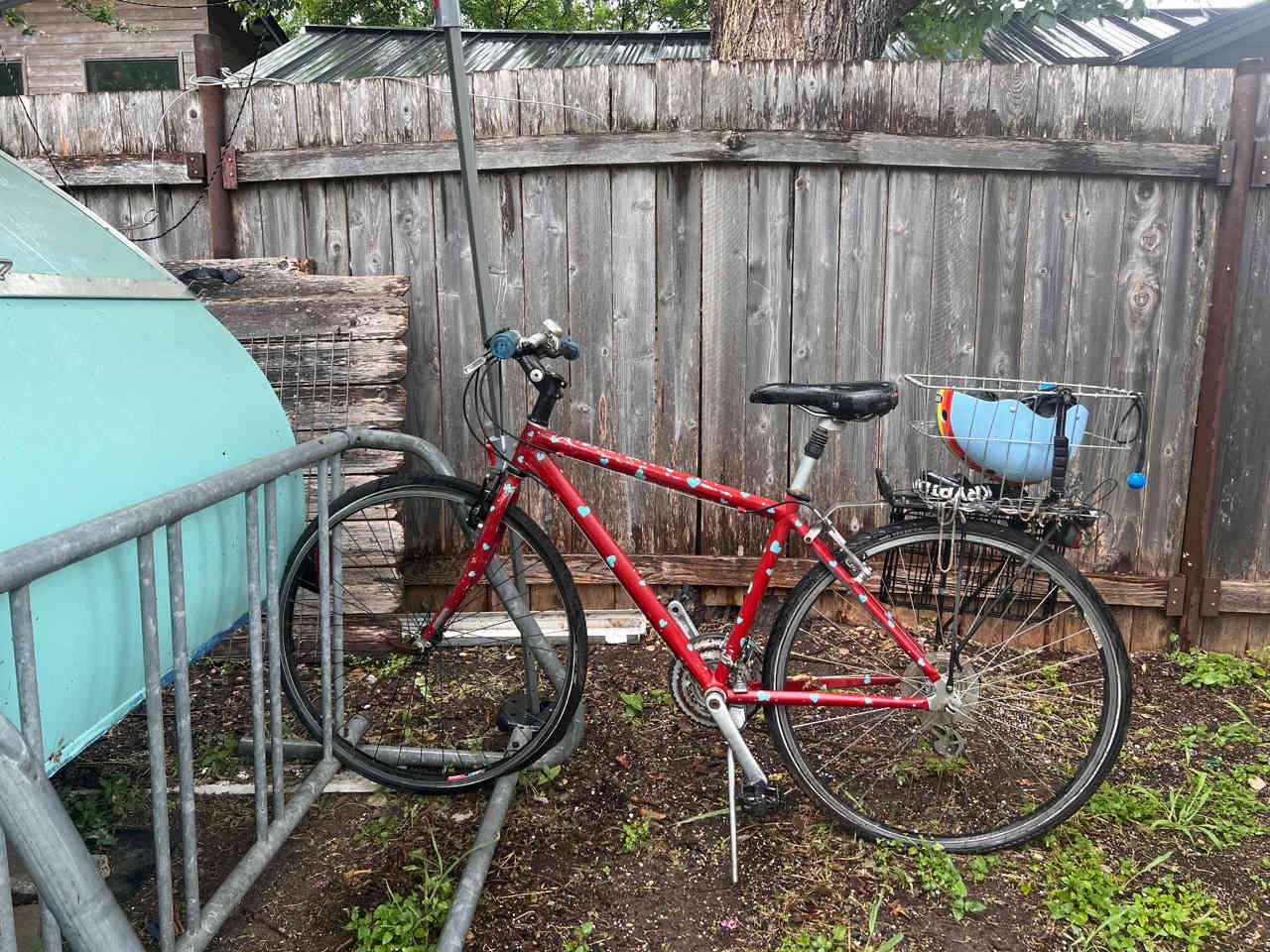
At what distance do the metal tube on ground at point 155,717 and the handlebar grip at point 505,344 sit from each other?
1018 mm

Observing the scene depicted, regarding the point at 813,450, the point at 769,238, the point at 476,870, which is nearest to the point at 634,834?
the point at 476,870

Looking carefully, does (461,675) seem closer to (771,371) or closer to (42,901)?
(771,371)

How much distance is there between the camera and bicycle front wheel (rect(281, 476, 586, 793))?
2.66 m

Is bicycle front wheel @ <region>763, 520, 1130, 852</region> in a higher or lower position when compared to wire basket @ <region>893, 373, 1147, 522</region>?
lower

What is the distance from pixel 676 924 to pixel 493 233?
2.74m

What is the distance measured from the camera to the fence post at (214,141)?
3787 millimetres

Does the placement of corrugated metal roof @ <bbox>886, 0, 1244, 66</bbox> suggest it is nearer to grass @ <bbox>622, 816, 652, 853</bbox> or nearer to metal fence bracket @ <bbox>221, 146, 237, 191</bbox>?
metal fence bracket @ <bbox>221, 146, 237, 191</bbox>

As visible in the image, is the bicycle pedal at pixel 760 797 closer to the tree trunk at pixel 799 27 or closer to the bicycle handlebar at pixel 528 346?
the bicycle handlebar at pixel 528 346

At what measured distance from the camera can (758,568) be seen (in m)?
2.55

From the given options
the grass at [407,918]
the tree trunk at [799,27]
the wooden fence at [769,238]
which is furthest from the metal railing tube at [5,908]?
the tree trunk at [799,27]

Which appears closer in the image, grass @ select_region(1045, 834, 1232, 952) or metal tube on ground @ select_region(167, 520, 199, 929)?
metal tube on ground @ select_region(167, 520, 199, 929)

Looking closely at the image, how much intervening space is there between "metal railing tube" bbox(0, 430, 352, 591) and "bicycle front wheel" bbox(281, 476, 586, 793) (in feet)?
1.99

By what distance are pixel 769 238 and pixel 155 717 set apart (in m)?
2.86

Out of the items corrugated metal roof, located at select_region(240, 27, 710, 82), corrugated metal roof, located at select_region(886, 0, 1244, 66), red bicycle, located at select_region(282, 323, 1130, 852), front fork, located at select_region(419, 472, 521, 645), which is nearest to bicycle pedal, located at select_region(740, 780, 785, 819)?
red bicycle, located at select_region(282, 323, 1130, 852)
